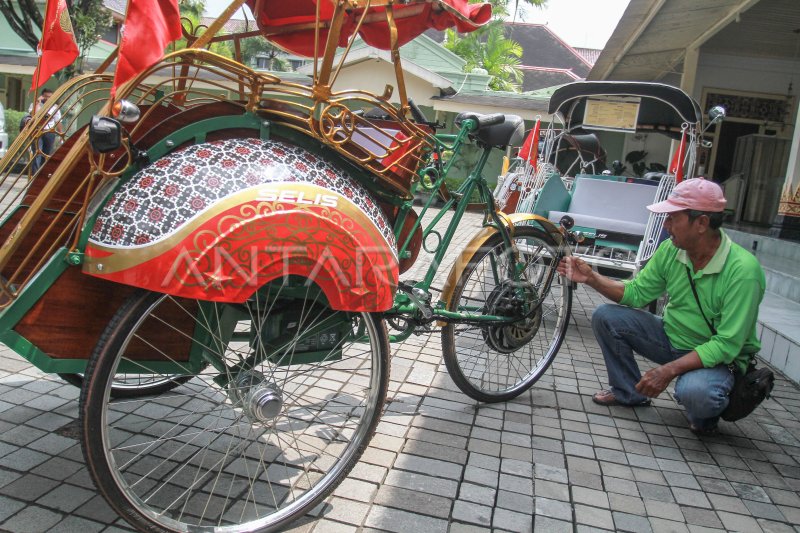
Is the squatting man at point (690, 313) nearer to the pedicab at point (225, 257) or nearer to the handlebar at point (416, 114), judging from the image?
the pedicab at point (225, 257)

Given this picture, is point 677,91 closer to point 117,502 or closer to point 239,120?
point 239,120

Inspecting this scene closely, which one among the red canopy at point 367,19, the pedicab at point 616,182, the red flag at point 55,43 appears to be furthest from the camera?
the pedicab at point 616,182

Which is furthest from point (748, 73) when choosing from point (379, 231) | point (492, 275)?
point (379, 231)

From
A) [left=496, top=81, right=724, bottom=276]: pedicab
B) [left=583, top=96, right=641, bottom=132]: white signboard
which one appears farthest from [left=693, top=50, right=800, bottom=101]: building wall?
[left=583, top=96, right=641, bottom=132]: white signboard

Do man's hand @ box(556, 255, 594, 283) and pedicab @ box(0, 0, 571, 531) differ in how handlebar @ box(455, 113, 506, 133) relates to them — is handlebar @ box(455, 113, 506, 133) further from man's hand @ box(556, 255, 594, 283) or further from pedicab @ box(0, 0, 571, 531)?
man's hand @ box(556, 255, 594, 283)

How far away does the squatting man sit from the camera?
3.60 metres

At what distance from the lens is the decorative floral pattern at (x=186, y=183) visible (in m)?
2.10

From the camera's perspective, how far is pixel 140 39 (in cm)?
206

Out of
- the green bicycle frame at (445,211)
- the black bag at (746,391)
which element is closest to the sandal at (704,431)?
the black bag at (746,391)

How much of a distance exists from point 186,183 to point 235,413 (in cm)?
101

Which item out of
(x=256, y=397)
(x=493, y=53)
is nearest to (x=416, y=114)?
(x=256, y=397)

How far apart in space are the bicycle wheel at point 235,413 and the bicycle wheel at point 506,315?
40.7 inches

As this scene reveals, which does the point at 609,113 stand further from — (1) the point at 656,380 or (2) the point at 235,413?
(2) the point at 235,413

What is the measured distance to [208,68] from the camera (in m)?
2.24
